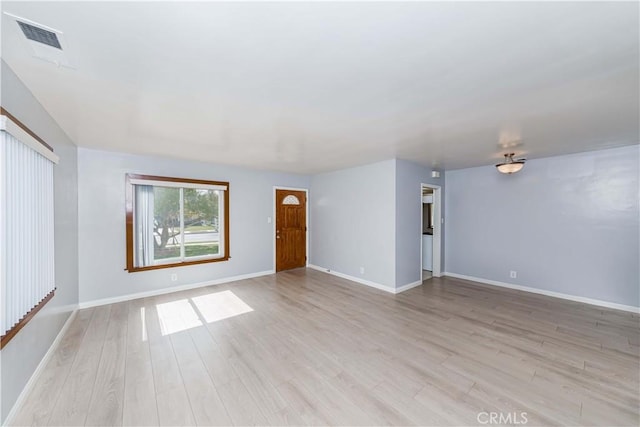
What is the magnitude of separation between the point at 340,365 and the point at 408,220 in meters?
3.07

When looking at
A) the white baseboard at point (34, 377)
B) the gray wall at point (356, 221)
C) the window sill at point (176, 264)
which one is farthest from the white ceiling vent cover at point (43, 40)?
the gray wall at point (356, 221)

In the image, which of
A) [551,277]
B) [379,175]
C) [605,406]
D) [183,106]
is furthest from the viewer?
[379,175]

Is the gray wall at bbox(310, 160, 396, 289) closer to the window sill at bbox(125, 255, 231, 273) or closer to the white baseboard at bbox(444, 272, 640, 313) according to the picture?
the white baseboard at bbox(444, 272, 640, 313)

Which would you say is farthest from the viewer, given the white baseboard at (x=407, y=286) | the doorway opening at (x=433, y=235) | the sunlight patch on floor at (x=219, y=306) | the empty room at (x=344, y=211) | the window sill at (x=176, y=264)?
the doorway opening at (x=433, y=235)

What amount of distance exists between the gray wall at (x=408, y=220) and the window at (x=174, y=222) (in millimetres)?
3399

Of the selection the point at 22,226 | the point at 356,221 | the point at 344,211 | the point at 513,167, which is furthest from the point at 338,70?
the point at 344,211

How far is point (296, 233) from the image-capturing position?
6.21 m

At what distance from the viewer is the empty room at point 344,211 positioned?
4.45ft

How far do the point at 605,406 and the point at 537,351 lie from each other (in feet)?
2.39

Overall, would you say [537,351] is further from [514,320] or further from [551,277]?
[551,277]

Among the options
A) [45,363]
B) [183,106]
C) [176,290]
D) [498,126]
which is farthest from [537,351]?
[176,290]

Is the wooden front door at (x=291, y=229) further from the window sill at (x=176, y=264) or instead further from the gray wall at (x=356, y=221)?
the window sill at (x=176, y=264)

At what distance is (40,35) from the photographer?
131 centimetres

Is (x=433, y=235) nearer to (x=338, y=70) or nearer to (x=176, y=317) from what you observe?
(x=338, y=70)
